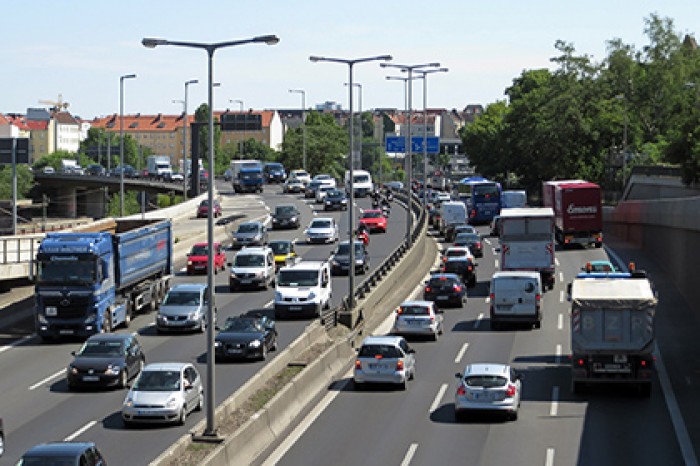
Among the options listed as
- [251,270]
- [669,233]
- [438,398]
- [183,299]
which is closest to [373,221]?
[669,233]

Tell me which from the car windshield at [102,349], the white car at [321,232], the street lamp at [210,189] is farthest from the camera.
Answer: the white car at [321,232]

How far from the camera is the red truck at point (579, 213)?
70.9 metres

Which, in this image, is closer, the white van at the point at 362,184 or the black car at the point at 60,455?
the black car at the point at 60,455

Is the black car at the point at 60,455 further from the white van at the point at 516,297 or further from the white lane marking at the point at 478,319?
the white lane marking at the point at 478,319

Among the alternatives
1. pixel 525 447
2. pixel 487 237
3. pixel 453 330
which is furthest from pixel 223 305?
pixel 487 237

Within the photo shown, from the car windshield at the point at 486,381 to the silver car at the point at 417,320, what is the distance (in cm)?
1323

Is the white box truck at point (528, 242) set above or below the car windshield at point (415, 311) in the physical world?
above

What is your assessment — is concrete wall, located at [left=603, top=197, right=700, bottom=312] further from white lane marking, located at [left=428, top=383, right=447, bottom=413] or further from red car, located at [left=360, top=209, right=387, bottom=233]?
white lane marking, located at [left=428, top=383, right=447, bottom=413]

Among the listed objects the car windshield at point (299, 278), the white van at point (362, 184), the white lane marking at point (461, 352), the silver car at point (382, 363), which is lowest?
the white lane marking at point (461, 352)

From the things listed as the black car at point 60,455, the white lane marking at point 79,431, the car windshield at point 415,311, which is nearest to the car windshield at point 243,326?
the car windshield at point 415,311

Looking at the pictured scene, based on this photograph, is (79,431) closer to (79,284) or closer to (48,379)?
(48,379)

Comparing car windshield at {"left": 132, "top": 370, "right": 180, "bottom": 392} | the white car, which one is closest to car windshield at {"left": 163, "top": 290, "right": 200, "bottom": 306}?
car windshield at {"left": 132, "top": 370, "right": 180, "bottom": 392}

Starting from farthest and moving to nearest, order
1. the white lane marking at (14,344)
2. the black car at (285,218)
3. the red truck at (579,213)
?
1. the black car at (285,218)
2. the red truck at (579,213)
3. the white lane marking at (14,344)

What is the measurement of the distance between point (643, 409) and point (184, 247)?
144ft
